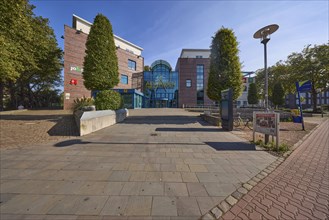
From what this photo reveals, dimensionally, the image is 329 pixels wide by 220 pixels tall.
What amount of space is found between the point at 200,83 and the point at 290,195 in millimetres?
42579

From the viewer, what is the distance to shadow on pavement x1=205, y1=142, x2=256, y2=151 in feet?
19.1

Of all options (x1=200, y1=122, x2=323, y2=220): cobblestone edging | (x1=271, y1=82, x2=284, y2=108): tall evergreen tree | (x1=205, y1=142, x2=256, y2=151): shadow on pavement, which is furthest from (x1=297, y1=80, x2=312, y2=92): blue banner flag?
(x1=271, y1=82, x2=284, y2=108): tall evergreen tree

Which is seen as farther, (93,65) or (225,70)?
(225,70)

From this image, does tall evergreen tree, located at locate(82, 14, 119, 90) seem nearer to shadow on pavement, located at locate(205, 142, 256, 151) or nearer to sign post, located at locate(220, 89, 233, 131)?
sign post, located at locate(220, 89, 233, 131)

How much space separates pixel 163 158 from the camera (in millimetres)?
4730

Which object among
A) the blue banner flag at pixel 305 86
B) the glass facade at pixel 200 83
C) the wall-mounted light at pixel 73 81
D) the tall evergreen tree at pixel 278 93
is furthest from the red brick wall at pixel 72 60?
the tall evergreen tree at pixel 278 93

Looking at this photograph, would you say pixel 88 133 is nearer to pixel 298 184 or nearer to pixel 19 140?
pixel 19 140

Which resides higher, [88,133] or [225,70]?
[225,70]

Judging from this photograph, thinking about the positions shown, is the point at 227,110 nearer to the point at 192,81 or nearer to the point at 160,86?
the point at 192,81

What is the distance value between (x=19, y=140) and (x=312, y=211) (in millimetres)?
9730

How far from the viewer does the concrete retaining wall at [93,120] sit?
7.85 metres

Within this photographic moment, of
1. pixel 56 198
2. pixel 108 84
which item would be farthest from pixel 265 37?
pixel 108 84

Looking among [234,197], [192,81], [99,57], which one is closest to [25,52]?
[99,57]

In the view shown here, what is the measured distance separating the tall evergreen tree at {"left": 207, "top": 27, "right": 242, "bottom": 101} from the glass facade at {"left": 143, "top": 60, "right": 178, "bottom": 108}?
102 feet
